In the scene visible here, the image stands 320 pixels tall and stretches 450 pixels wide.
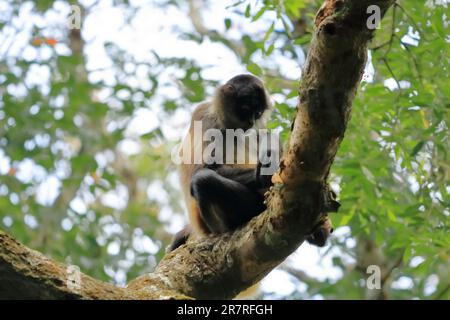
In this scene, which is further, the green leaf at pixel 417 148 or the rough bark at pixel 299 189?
the green leaf at pixel 417 148

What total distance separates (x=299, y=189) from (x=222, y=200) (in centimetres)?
206

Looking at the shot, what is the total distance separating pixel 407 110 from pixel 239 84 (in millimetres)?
2185

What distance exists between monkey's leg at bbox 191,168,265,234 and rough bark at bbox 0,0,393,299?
747 millimetres

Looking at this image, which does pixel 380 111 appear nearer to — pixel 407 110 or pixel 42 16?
pixel 407 110

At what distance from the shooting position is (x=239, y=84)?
908 cm

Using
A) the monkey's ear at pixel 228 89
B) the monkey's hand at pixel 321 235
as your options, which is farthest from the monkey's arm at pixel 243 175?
the monkey's ear at pixel 228 89

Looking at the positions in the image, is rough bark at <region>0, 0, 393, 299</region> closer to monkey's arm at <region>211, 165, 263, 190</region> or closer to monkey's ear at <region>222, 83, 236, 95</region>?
monkey's arm at <region>211, 165, 263, 190</region>

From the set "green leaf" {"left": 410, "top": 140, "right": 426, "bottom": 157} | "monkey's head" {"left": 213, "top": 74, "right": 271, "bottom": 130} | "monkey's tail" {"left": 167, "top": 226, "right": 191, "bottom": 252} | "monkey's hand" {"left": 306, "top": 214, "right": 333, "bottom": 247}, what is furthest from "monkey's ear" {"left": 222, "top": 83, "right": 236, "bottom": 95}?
"monkey's hand" {"left": 306, "top": 214, "right": 333, "bottom": 247}

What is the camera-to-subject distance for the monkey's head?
8945 mm

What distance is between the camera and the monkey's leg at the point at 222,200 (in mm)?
7262

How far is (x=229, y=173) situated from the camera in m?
7.73

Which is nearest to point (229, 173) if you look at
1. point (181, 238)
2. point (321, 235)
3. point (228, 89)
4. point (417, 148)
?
point (181, 238)

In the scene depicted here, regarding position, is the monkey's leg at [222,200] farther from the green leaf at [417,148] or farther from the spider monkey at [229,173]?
the green leaf at [417,148]

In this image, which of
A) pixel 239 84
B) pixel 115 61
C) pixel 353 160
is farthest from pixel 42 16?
pixel 353 160
